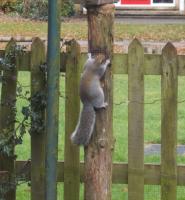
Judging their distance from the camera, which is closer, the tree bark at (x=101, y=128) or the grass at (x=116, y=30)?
the tree bark at (x=101, y=128)

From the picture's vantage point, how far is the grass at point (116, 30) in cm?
1852

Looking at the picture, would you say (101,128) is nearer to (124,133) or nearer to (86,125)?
(86,125)

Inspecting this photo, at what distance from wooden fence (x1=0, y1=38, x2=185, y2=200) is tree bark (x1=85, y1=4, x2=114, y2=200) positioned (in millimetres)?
701

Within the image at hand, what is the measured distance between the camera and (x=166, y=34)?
19234 millimetres

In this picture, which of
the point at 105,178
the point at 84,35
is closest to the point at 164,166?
the point at 105,178

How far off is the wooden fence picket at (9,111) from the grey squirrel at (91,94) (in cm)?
94

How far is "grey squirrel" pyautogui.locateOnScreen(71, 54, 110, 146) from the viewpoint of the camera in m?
4.02

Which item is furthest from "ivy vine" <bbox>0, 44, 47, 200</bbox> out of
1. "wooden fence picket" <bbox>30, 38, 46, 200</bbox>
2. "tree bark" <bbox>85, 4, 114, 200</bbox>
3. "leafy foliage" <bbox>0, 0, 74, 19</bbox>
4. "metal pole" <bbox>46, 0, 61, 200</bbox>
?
"leafy foliage" <bbox>0, 0, 74, 19</bbox>

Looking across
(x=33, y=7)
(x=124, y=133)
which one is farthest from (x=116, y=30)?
(x=124, y=133)

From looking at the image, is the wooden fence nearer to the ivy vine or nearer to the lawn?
the ivy vine

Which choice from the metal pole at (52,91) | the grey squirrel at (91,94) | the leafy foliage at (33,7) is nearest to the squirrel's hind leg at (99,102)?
the grey squirrel at (91,94)

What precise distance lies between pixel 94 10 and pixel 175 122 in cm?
121

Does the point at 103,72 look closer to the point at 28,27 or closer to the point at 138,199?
the point at 138,199

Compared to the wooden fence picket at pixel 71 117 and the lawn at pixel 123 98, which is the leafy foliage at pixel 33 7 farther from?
the wooden fence picket at pixel 71 117
